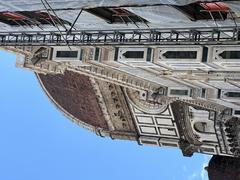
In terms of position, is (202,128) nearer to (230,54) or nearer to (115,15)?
(230,54)

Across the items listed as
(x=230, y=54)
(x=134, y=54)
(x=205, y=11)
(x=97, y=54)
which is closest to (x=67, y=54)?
(x=97, y=54)

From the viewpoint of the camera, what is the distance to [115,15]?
19234 millimetres

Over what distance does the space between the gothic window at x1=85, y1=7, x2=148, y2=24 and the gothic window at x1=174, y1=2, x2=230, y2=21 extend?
2.06 m

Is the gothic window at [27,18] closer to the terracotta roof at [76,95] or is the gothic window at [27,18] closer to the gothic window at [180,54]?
the gothic window at [180,54]

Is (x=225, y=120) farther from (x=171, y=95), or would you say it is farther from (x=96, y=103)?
(x=96, y=103)

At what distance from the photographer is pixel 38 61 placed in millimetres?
25844

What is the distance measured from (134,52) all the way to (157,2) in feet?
15.8

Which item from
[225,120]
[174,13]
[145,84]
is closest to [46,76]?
[145,84]

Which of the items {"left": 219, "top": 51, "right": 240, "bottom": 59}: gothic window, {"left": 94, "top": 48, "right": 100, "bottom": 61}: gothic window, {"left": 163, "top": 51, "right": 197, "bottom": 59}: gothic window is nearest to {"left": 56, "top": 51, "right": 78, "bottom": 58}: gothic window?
{"left": 94, "top": 48, "right": 100, "bottom": 61}: gothic window

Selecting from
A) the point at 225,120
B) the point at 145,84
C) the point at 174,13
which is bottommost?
the point at 225,120

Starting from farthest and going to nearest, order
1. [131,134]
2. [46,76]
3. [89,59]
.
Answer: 1. [46,76]
2. [131,134]
3. [89,59]

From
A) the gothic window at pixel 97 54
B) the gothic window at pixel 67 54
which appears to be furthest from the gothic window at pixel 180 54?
the gothic window at pixel 67 54

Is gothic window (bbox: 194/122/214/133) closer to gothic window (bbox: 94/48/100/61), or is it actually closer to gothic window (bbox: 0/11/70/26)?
gothic window (bbox: 94/48/100/61)

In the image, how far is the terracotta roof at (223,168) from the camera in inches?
1264
